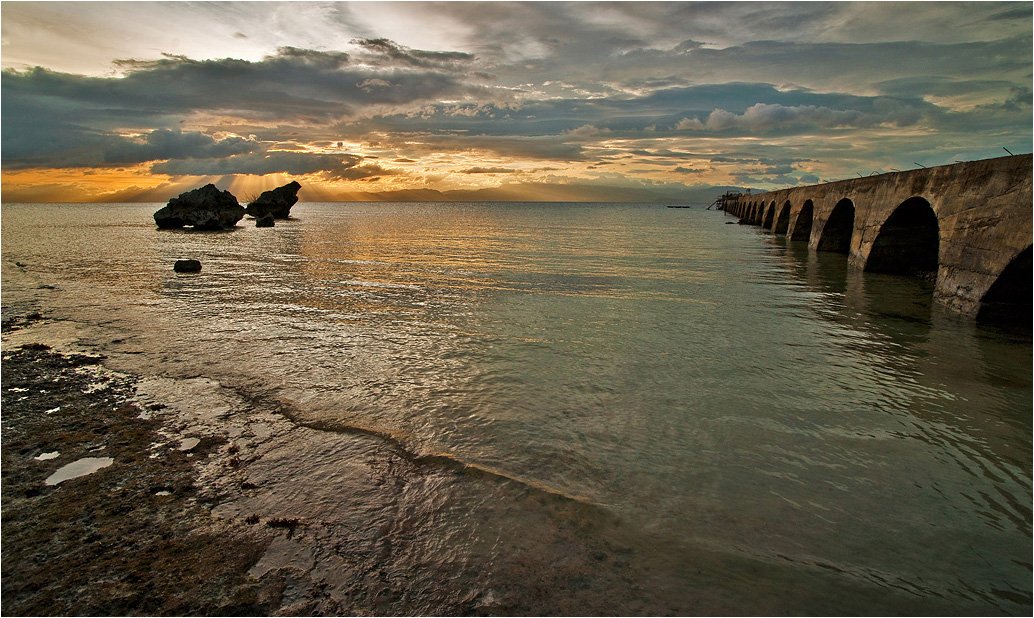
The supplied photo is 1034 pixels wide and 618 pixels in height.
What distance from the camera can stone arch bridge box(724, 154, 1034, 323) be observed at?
10617 mm

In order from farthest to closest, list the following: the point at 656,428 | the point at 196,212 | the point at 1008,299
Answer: the point at 196,212, the point at 1008,299, the point at 656,428

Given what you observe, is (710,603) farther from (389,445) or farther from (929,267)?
(929,267)

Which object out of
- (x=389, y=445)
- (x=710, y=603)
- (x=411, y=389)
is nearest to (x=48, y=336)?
(x=411, y=389)

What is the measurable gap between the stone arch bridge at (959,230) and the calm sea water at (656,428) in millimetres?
951

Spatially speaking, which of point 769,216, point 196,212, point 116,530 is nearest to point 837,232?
point 769,216

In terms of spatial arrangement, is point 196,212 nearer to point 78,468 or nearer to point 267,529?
point 78,468

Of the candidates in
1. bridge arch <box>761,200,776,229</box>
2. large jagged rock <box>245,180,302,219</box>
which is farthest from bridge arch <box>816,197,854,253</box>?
large jagged rock <box>245,180,302,219</box>

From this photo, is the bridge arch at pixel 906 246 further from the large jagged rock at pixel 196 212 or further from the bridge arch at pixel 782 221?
the large jagged rock at pixel 196 212

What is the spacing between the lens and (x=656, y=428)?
6.10 meters

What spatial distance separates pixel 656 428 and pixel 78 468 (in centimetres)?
604

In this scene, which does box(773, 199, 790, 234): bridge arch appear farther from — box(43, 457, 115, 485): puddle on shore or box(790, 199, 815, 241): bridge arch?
box(43, 457, 115, 485): puddle on shore

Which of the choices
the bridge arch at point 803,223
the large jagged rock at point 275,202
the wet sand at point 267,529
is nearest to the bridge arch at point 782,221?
the bridge arch at point 803,223

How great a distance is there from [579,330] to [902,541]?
697 centimetres

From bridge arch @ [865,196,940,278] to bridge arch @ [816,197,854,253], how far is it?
26.1 ft
